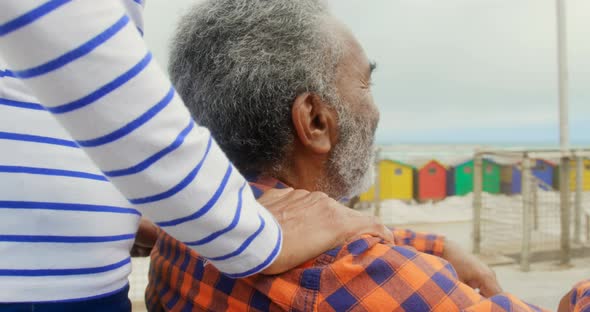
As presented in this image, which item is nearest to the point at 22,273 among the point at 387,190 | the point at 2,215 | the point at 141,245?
the point at 2,215

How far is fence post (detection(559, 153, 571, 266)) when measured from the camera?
19.0 ft

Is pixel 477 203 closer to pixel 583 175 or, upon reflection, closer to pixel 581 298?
pixel 583 175

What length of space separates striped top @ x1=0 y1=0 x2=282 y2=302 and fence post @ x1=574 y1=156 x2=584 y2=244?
6.15 meters

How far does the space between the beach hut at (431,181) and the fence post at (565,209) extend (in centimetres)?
565

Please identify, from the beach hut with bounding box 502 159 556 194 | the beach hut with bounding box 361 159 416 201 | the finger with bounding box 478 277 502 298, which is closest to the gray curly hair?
the finger with bounding box 478 277 502 298

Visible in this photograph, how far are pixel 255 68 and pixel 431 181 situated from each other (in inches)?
449

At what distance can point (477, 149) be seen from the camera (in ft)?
20.4

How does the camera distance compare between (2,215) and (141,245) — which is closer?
(2,215)

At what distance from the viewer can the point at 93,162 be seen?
591 millimetres

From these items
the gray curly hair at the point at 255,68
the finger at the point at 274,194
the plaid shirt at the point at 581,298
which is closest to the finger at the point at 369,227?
the finger at the point at 274,194

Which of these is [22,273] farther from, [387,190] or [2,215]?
[387,190]

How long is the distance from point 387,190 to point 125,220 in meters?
10.6

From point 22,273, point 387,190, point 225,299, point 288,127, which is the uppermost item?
point 288,127

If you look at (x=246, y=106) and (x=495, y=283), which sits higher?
(x=246, y=106)
